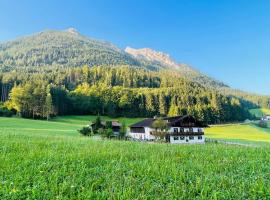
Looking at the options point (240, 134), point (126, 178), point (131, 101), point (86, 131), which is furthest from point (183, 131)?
point (131, 101)

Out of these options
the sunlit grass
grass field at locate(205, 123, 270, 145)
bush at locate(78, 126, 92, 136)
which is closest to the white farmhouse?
grass field at locate(205, 123, 270, 145)

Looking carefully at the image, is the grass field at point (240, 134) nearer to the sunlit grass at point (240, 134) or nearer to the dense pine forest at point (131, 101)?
the sunlit grass at point (240, 134)

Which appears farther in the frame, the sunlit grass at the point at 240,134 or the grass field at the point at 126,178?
the sunlit grass at the point at 240,134

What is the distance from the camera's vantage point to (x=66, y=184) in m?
7.00

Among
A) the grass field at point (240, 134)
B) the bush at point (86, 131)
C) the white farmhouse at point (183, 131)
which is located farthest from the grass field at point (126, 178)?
the grass field at point (240, 134)

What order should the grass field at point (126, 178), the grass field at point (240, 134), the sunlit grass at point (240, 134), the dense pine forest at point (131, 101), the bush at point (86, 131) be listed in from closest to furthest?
the grass field at point (126, 178) < the bush at point (86, 131) < the grass field at point (240, 134) < the sunlit grass at point (240, 134) < the dense pine forest at point (131, 101)

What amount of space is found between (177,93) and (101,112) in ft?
141

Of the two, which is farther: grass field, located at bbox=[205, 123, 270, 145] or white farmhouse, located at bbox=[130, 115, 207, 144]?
grass field, located at bbox=[205, 123, 270, 145]

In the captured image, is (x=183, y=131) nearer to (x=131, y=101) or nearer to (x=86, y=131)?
(x=86, y=131)

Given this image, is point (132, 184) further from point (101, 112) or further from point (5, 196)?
point (101, 112)

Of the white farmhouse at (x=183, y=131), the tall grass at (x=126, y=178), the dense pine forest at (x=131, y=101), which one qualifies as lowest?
the white farmhouse at (x=183, y=131)

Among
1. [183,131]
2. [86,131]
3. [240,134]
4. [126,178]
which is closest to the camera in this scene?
[126,178]

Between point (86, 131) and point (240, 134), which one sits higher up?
point (86, 131)

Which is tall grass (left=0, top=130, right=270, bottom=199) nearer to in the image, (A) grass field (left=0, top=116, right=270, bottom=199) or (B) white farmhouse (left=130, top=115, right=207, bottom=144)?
(A) grass field (left=0, top=116, right=270, bottom=199)
